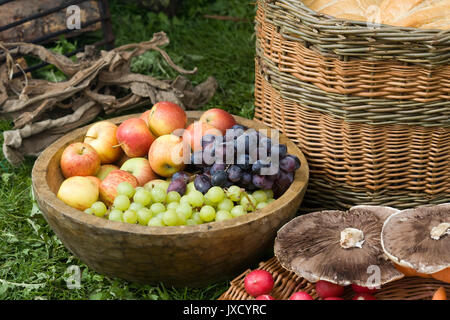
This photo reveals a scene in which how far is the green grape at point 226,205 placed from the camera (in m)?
1.89

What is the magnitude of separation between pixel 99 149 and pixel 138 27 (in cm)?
218

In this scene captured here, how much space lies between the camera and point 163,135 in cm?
223

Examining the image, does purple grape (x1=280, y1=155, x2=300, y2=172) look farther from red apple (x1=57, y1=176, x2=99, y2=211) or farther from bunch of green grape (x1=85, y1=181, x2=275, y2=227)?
red apple (x1=57, y1=176, x2=99, y2=211)

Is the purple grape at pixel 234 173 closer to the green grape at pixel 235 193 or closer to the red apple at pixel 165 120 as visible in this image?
the green grape at pixel 235 193

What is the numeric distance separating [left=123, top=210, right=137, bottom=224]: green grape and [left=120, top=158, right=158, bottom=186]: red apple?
37 centimetres

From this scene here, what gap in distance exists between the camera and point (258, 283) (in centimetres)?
172

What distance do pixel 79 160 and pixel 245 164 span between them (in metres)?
0.65

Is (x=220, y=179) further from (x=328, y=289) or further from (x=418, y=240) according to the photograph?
(x=418, y=240)

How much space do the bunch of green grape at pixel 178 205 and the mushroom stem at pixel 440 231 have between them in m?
0.54

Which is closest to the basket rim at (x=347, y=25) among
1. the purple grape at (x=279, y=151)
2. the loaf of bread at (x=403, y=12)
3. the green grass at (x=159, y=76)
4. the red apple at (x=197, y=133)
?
the loaf of bread at (x=403, y=12)

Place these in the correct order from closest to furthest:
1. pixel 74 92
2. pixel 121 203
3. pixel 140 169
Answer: pixel 121 203, pixel 140 169, pixel 74 92

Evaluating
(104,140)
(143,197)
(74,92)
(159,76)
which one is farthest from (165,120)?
(159,76)

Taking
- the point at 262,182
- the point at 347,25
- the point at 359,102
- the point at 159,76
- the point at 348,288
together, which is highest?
the point at 347,25
